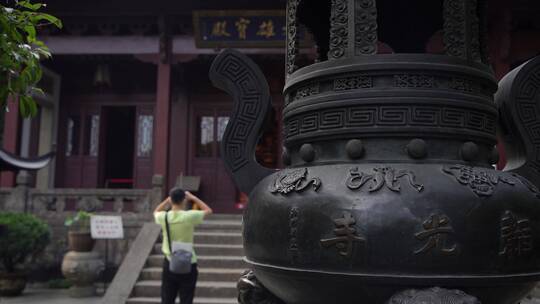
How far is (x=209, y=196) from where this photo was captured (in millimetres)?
11695

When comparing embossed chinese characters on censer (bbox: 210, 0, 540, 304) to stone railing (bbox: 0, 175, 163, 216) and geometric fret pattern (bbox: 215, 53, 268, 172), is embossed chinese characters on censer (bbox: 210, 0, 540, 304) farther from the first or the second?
stone railing (bbox: 0, 175, 163, 216)

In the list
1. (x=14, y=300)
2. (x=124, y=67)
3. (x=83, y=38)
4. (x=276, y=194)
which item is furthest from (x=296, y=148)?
(x=124, y=67)

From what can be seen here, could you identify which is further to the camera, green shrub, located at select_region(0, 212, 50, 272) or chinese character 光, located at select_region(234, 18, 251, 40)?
chinese character 光, located at select_region(234, 18, 251, 40)

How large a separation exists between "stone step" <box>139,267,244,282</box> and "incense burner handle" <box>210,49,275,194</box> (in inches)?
186

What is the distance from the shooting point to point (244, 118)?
236cm

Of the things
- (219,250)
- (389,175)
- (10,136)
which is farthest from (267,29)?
(389,175)

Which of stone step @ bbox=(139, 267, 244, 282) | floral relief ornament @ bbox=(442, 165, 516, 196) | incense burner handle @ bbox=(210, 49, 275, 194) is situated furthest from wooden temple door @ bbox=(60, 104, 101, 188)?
floral relief ornament @ bbox=(442, 165, 516, 196)

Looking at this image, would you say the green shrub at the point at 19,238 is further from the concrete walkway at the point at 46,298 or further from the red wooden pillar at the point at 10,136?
the red wooden pillar at the point at 10,136

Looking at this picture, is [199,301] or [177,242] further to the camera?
[199,301]

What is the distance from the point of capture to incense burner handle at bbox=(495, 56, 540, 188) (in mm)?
2176

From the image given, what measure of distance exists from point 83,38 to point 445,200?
33.4ft

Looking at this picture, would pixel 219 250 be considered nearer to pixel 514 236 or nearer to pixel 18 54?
pixel 18 54

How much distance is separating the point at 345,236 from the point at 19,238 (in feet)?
24.9

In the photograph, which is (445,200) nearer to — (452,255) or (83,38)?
(452,255)
